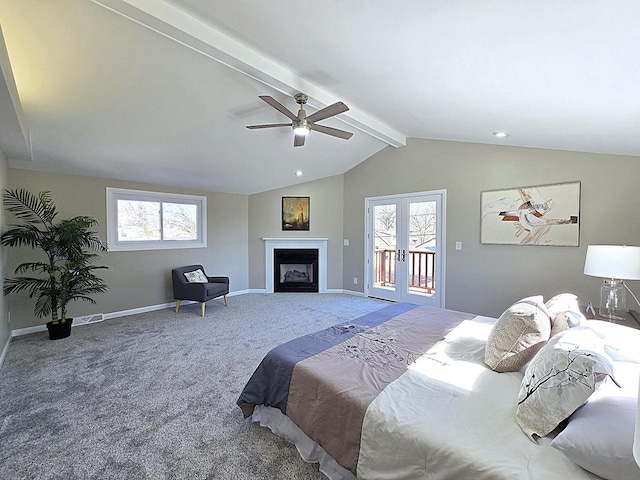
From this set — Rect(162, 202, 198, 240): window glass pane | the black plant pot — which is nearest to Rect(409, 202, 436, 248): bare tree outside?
Rect(162, 202, 198, 240): window glass pane

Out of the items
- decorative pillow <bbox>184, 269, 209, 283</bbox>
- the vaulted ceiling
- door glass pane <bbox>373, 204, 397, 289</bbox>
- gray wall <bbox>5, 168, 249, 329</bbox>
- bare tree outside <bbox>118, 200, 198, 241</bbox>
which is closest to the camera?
the vaulted ceiling

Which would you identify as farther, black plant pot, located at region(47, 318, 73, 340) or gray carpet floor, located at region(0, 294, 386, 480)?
black plant pot, located at region(47, 318, 73, 340)

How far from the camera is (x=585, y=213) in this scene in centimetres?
347

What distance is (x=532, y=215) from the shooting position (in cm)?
387

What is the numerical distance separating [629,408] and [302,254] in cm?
563

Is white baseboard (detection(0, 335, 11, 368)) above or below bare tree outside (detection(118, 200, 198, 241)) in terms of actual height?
below

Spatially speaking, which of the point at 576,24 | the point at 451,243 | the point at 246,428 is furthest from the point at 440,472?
the point at 451,243

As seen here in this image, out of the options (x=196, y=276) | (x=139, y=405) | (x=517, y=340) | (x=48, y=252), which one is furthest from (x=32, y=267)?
(x=517, y=340)

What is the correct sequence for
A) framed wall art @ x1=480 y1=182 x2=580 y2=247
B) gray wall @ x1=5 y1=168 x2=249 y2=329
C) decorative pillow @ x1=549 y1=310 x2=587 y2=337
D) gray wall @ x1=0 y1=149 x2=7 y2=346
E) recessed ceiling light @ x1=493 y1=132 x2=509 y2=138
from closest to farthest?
decorative pillow @ x1=549 y1=310 x2=587 y2=337
gray wall @ x1=0 y1=149 x2=7 y2=346
recessed ceiling light @ x1=493 y1=132 x2=509 y2=138
framed wall art @ x1=480 y1=182 x2=580 y2=247
gray wall @ x1=5 y1=168 x2=249 y2=329

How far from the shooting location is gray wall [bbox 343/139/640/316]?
3281 mm

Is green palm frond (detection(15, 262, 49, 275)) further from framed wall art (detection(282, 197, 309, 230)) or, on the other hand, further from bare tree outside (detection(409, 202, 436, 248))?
bare tree outside (detection(409, 202, 436, 248))

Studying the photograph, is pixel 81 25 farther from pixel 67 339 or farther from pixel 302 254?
pixel 302 254

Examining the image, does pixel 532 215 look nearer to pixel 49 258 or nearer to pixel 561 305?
pixel 561 305

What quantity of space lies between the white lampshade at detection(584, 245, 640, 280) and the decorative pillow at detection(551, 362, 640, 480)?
66.3 inches
